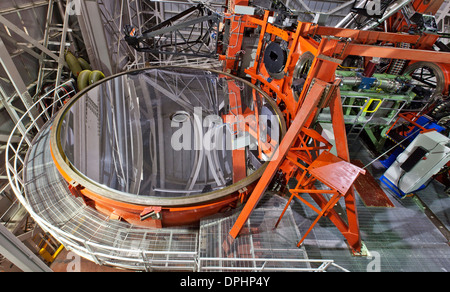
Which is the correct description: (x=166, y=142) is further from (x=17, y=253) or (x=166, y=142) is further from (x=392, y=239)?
(x=392, y=239)

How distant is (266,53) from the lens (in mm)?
6188

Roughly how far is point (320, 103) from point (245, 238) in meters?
2.58

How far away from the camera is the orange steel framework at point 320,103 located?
338cm

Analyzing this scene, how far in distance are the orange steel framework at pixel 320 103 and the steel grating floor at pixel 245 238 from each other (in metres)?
0.31

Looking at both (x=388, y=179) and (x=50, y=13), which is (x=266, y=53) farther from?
(x=50, y=13)

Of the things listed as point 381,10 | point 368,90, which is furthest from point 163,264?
point 381,10

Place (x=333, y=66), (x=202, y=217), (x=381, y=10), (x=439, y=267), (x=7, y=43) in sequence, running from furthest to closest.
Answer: (x=381, y=10)
(x=7, y=43)
(x=439, y=267)
(x=202, y=217)
(x=333, y=66)

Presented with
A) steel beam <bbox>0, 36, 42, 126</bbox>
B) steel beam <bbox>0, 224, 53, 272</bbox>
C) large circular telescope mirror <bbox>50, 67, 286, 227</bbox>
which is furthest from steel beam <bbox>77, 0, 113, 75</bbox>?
steel beam <bbox>0, 224, 53, 272</bbox>

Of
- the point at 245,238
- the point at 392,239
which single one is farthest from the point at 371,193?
the point at 245,238

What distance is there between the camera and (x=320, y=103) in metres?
3.39

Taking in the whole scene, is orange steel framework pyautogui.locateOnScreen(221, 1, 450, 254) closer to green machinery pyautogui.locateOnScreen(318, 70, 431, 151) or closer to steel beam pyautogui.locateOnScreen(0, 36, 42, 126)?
green machinery pyautogui.locateOnScreen(318, 70, 431, 151)

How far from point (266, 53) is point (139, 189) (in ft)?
16.7

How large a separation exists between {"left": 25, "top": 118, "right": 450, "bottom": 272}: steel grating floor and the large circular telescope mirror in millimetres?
298

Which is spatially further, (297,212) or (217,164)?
(217,164)
